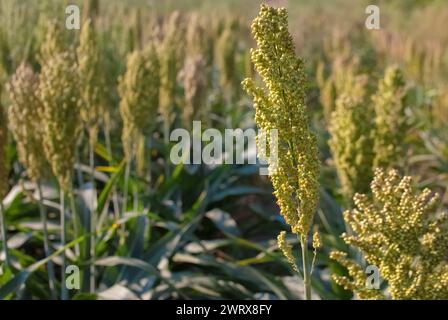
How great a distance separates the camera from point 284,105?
208 cm

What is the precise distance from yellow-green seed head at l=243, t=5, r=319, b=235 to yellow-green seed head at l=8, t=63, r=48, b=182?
1.54 meters

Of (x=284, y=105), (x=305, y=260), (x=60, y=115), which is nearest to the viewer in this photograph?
(x=284, y=105)

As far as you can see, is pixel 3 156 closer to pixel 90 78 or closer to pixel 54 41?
pixel 90 78

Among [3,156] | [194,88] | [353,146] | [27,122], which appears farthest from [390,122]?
[3,156]

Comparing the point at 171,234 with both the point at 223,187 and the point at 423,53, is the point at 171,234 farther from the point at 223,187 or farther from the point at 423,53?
the point at 423,53

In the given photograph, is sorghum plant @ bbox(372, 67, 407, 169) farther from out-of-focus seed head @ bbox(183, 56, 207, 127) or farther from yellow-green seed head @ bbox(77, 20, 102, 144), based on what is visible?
yellow-green seed head @ bbox(77, 20, 102, 144)

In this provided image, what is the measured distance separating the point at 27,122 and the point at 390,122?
202cm

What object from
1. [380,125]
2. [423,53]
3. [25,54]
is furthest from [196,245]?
[423,53]

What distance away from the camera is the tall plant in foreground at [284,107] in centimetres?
206

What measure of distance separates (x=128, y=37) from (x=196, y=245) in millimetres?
2253

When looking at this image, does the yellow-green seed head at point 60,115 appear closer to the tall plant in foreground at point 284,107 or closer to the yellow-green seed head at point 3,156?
the yellow-green seed head at point 3,156

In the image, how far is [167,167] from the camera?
203 inches

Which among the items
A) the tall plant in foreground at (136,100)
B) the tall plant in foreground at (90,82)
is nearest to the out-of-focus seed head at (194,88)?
the tall plant in foreground at (136,100)

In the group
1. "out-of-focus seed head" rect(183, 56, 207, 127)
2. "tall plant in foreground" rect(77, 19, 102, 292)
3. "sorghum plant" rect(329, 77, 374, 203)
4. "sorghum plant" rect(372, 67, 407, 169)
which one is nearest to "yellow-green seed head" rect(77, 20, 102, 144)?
"tall plant in foreground" rect(77, 19, 102, 292)
